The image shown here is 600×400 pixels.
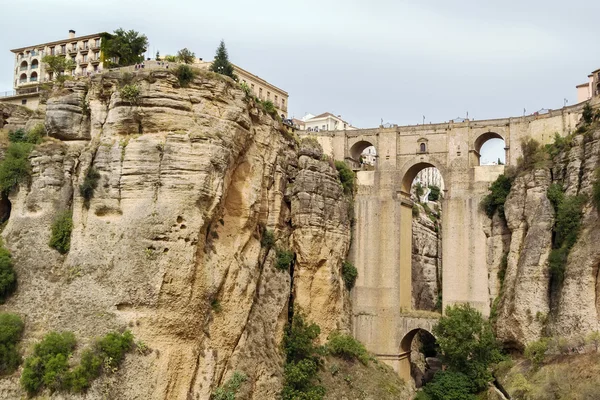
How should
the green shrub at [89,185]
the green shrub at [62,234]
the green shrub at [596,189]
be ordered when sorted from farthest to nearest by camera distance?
the green shrub at [596,189], the green shrub at [62,234], the green shrub at [89,185]

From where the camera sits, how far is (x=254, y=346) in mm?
34875

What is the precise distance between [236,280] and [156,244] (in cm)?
584

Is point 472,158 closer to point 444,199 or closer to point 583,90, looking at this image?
point 444,199

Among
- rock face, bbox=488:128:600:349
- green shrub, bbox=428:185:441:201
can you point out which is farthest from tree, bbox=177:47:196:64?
green shrub, bbox=428:185:441:201

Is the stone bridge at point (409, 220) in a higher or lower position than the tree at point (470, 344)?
higher

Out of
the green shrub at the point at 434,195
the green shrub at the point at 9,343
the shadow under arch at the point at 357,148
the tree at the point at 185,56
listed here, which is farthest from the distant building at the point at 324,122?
the green shrub at the point at 9,343

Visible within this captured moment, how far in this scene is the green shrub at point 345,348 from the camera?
1591 inches

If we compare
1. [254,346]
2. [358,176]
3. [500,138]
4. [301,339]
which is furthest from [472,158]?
[254,346]

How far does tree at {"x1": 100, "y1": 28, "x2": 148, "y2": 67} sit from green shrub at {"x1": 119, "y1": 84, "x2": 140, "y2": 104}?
8.25 meters

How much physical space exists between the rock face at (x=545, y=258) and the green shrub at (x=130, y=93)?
907 inches

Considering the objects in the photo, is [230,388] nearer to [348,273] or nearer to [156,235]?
[156,235]

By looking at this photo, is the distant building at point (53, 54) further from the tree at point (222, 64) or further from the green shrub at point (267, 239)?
the green shrub at point (267, 239)

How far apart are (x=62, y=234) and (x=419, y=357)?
30.6m

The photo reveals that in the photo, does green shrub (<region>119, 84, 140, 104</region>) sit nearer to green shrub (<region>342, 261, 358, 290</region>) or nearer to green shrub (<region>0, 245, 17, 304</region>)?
green shrub (<region>0, 245, 17, 304</region>)
